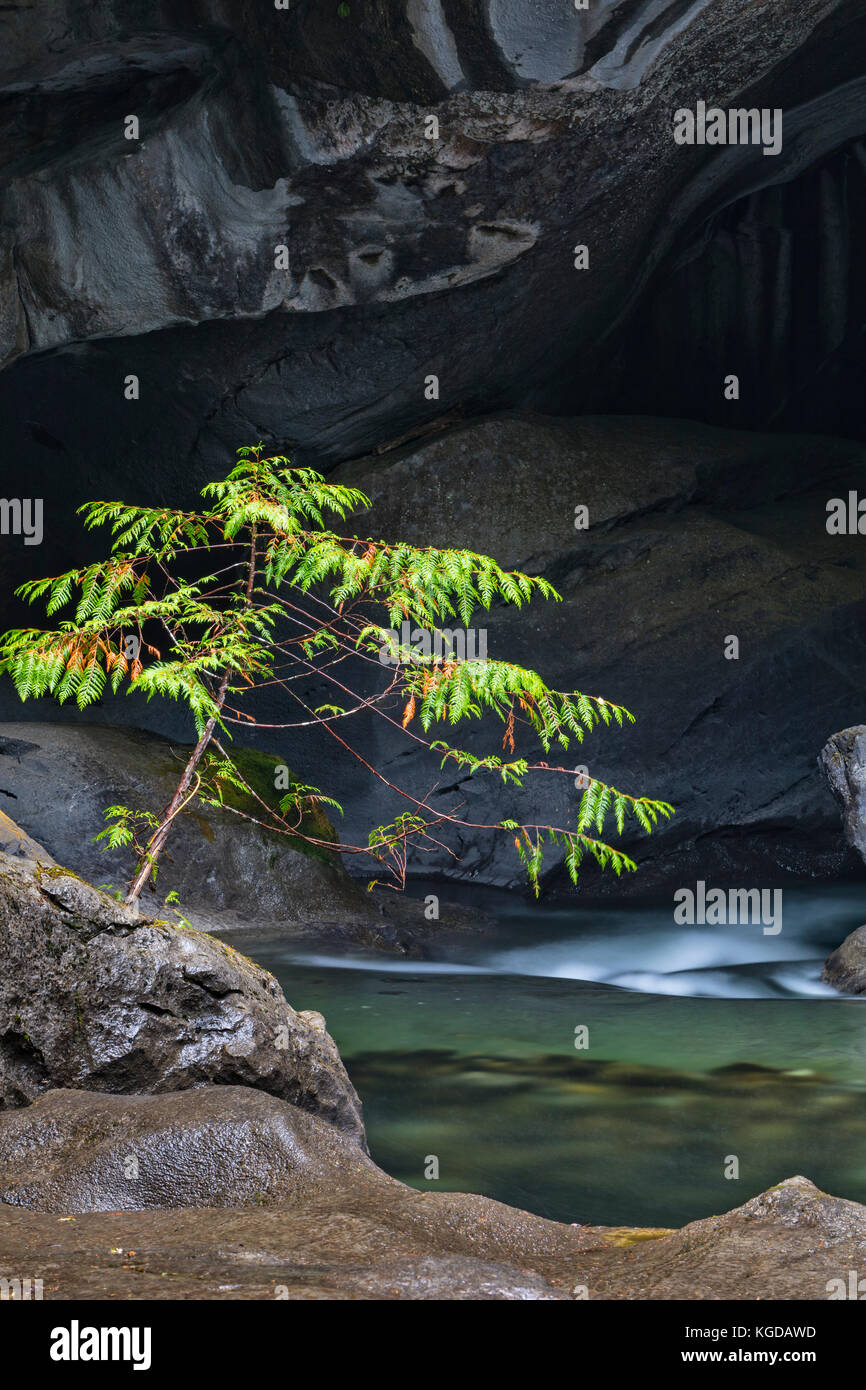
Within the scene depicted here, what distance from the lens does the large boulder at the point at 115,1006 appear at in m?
3.49

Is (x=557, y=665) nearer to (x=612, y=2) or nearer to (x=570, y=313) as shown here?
(x=570, y=313)

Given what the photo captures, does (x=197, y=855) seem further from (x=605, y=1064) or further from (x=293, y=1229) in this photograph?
(x=293, y=1229)

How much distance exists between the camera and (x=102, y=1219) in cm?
281

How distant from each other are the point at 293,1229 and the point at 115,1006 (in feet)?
3.83

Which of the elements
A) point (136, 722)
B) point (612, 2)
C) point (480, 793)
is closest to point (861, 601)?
point (480, 793)

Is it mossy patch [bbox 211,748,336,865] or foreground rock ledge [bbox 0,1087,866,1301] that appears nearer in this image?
foreground rock ledge [bbox 0,1087,866,1301]

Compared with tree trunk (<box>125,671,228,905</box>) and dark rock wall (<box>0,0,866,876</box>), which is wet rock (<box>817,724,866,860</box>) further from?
tree trunk (<box>125,671,228,905</box>)

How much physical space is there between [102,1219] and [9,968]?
955mm

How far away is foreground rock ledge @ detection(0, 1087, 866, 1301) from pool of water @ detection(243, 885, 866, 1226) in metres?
1.40

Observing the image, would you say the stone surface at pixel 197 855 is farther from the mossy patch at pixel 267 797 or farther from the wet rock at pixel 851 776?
the wet rock at pixel 851 776

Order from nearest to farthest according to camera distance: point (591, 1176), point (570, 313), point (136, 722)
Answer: point (591, 1176) < point (570, 313) < point (136, 722)

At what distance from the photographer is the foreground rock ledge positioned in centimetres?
231

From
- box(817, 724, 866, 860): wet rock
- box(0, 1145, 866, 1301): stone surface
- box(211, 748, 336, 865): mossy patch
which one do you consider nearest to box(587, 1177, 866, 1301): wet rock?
box(0, 1145, 866, 1301): stone surface

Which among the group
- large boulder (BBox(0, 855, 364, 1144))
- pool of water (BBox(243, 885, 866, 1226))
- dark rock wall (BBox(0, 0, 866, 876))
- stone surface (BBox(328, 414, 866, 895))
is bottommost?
pool of water (BBox(243, 885, 866, 1226))
